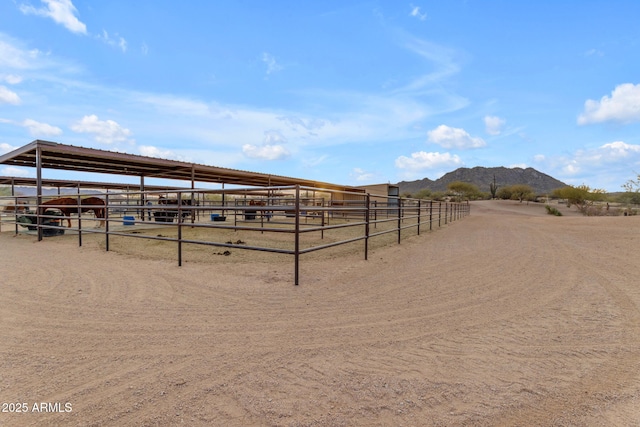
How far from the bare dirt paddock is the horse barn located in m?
1.09

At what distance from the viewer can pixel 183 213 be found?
13586 millimetres

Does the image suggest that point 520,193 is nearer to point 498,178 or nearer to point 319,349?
point 498,178

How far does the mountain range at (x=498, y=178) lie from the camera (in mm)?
87688

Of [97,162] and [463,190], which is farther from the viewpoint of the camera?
[463,190]

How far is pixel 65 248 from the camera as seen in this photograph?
6703 millimetres

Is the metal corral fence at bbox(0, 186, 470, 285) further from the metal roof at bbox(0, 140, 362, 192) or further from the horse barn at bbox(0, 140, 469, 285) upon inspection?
the metal roof at bbox(0, 140, 362, 192)

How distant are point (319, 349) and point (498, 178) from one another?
103 metres

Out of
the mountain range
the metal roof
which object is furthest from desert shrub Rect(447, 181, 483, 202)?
the metal roof

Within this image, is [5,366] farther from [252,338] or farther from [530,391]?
[530,391]

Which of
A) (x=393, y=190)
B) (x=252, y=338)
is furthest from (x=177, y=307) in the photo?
(x=393, y=190)

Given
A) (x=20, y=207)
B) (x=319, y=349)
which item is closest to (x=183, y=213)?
(x=20, y=207)

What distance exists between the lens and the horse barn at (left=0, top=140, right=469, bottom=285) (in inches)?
185

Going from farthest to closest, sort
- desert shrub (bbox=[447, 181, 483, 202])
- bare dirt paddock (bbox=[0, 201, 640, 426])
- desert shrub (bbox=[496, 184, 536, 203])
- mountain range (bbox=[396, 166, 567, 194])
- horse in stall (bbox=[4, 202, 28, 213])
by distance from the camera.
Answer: mountain range (bbox=[396, 166, 567, 194]) → desert shrub (bbox=[447, 181, 483, 202]) → desert shrub (bbox=[496, 184, 536, 203]) → horse in stall (bbox=[4, 202, 28, 213]) → bare dirt paddock (bbox=[0, 201, 640, 426])

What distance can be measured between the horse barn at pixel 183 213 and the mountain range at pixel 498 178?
7850 cm
